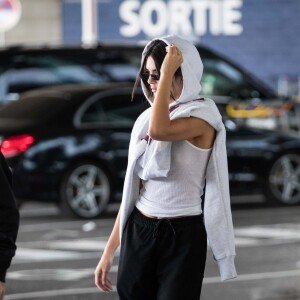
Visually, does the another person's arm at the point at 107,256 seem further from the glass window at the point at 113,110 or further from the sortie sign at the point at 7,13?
the sortie sign at the point at 7,13

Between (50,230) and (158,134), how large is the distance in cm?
768

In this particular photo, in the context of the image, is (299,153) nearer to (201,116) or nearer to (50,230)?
(50,230)

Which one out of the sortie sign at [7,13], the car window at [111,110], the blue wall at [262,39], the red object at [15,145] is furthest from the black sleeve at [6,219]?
the blue wall at [262,39]

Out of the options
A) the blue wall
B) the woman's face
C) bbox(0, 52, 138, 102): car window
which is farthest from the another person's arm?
the blue wall

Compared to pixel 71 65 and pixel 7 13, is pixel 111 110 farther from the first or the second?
pixel 7 13

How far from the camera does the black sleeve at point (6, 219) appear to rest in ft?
11.7

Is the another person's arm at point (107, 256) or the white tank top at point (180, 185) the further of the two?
the another person's arm at point (107, 256)

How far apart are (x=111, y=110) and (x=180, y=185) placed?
28.6ft

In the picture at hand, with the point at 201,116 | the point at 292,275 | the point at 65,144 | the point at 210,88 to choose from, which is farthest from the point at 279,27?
the point at 201,116

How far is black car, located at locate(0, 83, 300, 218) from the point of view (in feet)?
40.3

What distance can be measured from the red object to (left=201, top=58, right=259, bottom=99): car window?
134 inches

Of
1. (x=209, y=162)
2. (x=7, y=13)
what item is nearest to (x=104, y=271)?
(x=209, y=162)

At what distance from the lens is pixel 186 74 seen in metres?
4.25

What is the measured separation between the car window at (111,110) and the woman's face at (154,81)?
8398 mm
